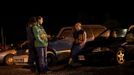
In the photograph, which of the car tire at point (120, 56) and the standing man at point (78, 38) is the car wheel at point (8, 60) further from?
the car tire at point (120, 56)

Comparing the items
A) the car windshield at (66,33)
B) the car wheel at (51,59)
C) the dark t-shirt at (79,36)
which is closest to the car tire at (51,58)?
the car wheel at (51,59)

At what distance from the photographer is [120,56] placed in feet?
57.5

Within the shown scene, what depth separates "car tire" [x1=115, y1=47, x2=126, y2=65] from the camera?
17.5 metres

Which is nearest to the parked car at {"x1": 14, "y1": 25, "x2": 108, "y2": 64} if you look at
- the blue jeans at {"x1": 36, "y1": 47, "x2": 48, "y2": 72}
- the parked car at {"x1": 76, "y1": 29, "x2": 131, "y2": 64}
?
the parked car at {"x1": 76, "y1": 29, "x2": 131, "y2": 64}

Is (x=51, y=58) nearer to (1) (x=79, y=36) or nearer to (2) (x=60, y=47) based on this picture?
(2) (x=60, y=47)

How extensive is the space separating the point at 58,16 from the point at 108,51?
23.8m

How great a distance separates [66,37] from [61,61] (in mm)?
1203

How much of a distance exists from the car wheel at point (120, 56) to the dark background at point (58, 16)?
17.8 meters

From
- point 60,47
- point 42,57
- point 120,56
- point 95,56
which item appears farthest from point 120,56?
point 42,57

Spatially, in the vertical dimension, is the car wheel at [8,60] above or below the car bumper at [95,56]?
below

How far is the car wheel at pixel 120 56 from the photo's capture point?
17.5 meters

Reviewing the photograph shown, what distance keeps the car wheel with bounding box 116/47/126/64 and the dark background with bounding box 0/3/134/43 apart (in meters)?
17.8

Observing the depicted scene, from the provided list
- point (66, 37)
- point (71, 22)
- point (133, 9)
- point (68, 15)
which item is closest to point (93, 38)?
point (66, 37)

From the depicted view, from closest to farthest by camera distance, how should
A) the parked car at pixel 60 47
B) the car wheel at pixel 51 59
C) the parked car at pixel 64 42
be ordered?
the car wheel at pixel 51 59
the parked car at pixel 60 47
the parked car at pixel 64 42
